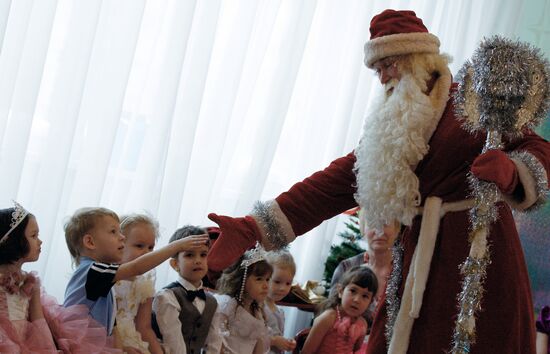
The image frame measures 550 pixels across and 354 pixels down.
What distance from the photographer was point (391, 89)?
2.62m

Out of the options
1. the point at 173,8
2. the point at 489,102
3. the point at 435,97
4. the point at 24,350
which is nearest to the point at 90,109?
the point at 173,8

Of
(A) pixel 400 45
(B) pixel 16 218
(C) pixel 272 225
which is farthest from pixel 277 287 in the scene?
(A) pixel 400 45

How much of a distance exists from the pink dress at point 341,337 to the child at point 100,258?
4.37 feet

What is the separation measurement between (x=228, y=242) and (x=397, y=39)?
0.84 meters

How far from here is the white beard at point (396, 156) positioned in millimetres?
2398

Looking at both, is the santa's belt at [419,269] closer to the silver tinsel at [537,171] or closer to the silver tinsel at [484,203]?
the silver tinsel at [484,203]

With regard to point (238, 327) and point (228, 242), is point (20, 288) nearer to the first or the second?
point (228, 242)

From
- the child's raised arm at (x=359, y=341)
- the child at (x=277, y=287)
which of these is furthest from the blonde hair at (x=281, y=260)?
the child's raised arm at (x=359, y=341)

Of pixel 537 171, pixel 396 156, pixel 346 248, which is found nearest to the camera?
pixel 537 171

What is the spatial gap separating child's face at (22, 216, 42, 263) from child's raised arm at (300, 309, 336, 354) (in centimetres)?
170

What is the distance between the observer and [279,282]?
12.4 feet

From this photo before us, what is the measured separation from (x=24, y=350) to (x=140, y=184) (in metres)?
1.46

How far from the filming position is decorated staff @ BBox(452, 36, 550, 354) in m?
2.22

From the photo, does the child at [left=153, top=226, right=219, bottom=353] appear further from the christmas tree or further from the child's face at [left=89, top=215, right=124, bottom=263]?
the christmas tree
